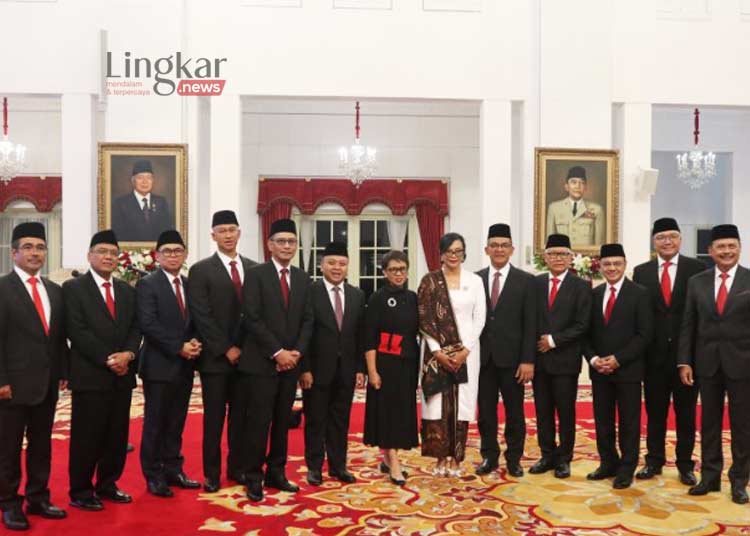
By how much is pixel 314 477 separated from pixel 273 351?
979 mm

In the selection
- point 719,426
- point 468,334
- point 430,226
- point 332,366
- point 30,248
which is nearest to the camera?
point 30,248

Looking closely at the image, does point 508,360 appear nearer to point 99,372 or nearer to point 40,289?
point 99,372

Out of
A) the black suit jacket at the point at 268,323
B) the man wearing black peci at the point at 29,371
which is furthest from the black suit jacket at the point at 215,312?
the man wearing black peci at the point at 29,371

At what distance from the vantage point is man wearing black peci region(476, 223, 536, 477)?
5.23 metres

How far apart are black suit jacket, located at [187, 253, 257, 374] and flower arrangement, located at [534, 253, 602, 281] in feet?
16.8

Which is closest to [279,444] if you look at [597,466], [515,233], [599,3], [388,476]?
[388,476]

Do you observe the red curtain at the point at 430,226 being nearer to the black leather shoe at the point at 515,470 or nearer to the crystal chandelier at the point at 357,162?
the crystal chandelier at the point at 357,162

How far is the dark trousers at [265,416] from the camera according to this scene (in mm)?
4738

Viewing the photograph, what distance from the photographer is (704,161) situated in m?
12.7

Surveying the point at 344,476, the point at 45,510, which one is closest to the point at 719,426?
the point at 344,476

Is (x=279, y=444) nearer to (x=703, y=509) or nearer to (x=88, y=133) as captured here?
(x=703, y=509)

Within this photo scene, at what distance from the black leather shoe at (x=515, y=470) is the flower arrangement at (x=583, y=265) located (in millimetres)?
4080

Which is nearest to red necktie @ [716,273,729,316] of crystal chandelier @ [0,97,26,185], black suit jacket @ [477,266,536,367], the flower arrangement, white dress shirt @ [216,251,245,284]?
black suit jacket @ [477,266,536,367]

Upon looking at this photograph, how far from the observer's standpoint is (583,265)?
29.2ft
